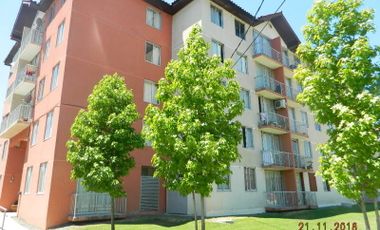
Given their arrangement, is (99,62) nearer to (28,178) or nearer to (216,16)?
(28,178)

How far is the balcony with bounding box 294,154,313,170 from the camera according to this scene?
24.8 meters

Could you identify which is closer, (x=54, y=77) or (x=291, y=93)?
(x=54, y=77)

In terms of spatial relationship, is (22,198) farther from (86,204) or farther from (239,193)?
(239,193)

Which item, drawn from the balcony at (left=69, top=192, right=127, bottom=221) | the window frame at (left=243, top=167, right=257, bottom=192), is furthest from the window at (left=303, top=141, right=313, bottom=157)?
the balcony at (left=69, top=192, right=127, bottom=221)

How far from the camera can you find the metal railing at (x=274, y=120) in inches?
907

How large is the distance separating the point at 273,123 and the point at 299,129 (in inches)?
214

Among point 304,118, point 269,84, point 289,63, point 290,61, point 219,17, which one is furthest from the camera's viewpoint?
point 290,61

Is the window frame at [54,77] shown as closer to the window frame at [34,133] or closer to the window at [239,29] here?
the window frame at [34,133]

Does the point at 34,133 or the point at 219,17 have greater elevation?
the point at 219,17

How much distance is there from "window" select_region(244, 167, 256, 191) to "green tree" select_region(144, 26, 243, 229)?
1092 cm

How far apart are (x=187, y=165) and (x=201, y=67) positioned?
3883 millimetres

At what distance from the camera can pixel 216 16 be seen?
22812 mm

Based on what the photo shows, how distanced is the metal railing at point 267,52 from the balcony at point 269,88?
199 centimetres

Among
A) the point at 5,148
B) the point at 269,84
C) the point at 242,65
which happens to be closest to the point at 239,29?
the point at 242,65
